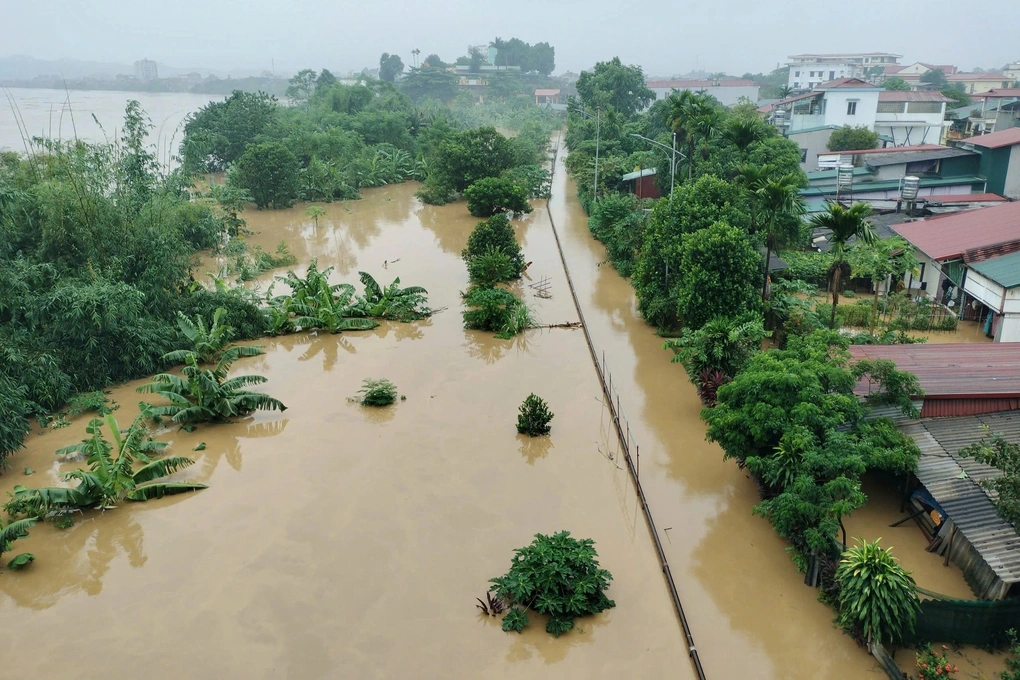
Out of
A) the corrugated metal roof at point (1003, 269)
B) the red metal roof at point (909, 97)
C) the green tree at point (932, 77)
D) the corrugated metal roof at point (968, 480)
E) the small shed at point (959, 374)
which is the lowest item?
the corrugated metal roof at point (968, 480)

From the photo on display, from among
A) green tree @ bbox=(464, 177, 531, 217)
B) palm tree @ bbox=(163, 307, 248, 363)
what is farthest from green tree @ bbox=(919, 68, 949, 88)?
palm tree @ bbox=(163, 307, 248, 363)

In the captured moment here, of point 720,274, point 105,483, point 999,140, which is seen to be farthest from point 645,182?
point 105,483

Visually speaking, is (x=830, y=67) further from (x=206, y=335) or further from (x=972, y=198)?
(x=206, y=335)

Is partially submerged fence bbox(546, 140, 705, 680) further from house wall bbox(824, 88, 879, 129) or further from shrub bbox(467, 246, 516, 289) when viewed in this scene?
house wall bbox(824, 88, 879, 129)

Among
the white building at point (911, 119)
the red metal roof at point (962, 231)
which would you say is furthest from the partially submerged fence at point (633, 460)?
the white building at point (911, 119)

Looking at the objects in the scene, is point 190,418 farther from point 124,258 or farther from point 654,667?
point 654,667

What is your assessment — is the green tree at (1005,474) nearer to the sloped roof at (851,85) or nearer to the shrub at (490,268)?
the shrub at (490,268)

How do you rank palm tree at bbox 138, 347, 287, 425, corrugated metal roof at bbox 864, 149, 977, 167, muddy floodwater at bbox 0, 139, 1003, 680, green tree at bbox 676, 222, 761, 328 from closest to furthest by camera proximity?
1. muddy floodwater at bbox 0, 139, 1003, 680
2. palm tree at bbox 138, 347, 287, 425
3. green tree at bbox 676, 222, 761, 328
4. corrugated metal roof at bbox 864, 149, 977, 167

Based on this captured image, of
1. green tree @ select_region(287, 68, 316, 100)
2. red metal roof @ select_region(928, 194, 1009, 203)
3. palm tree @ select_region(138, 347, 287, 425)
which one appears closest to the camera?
palm tree @ select_region(138, 347, 287, 425)
